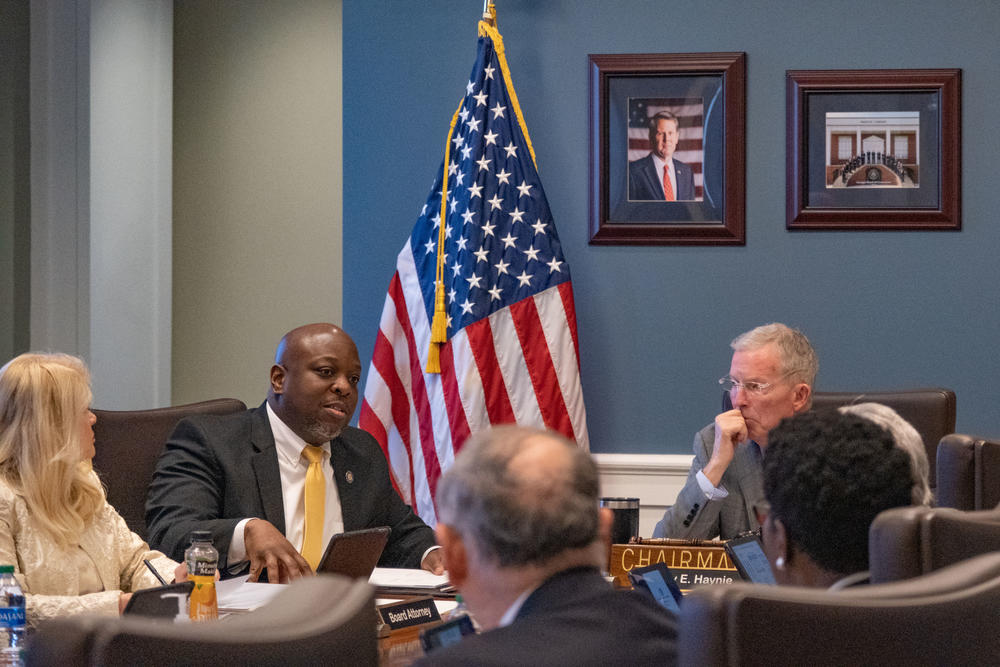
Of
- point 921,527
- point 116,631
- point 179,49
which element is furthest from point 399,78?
point 116,631

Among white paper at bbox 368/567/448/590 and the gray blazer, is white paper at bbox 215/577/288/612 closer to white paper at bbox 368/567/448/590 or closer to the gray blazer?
white paper at bbox 368/567/448/590

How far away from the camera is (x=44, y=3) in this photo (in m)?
4.87

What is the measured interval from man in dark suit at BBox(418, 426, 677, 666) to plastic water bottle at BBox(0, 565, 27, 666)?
96 centimetres

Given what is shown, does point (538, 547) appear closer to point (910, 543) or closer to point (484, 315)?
point (910, 543)

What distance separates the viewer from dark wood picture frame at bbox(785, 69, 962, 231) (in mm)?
3928

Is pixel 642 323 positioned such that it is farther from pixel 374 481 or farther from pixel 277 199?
pixel 277 199

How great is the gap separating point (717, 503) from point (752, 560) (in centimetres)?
103

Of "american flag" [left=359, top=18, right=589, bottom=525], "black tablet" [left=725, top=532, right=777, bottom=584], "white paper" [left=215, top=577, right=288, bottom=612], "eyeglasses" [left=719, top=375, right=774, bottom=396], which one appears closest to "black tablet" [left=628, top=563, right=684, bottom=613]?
"black tablet" [left=725, top=532, right=777, bottom=584]

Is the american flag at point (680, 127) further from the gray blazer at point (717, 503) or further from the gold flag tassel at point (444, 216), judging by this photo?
the gray blazer at point (717, 503)

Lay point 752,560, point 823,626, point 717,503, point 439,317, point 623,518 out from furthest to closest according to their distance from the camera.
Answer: point 439,317, point 717,503, point 623,518, point 752,560, point 823,626

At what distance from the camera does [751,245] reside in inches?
157

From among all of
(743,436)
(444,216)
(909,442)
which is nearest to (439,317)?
(444,216)

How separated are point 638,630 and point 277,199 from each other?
4.83 meters

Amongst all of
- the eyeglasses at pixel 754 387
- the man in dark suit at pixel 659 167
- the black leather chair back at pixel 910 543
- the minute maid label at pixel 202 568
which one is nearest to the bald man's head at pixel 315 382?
the minute maid label at pixel 202 568
